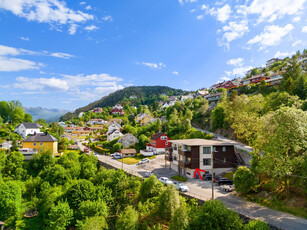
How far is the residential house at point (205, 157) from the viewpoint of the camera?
33438 mm

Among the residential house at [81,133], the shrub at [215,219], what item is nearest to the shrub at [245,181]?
the shrub at [215,219]

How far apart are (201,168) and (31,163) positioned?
36426 millimetres

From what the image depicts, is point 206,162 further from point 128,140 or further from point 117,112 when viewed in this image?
point 117,112

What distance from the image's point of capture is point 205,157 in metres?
33.7

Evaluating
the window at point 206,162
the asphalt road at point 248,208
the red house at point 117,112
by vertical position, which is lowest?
the asphalt road at point 248,208

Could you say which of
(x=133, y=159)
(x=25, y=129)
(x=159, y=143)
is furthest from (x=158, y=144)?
(x=25, y=129)

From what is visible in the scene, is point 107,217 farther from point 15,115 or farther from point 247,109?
point 15,115

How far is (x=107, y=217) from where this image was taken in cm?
2591

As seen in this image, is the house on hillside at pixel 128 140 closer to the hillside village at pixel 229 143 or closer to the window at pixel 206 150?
the hillside village at pixel 229 143

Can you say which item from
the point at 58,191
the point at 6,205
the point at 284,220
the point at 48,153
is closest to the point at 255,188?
the point at 284,220

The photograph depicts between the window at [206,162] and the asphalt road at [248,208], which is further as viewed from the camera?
the window at [206,162]

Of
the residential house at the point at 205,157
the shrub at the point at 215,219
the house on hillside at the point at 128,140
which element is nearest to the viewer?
the shrub at the point at 215,219

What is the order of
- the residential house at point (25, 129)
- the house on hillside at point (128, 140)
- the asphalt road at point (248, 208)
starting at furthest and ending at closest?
the residential house at point (25, 129) < the house on hillside at point (128, 140) < the asphalt road at point (248, 208)

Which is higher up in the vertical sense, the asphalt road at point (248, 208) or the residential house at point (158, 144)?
the residential house at point (158, 144)
